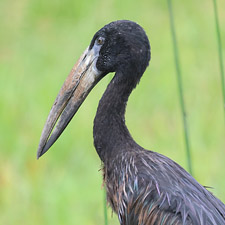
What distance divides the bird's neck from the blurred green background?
7.18 feet

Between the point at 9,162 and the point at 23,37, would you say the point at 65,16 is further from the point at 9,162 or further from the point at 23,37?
the point at 9,162

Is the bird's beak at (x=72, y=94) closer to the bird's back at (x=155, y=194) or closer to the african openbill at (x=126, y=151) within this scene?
the african openbill at (x=126, y=151)

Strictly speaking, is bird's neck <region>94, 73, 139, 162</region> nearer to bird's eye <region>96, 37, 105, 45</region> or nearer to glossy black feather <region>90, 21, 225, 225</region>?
glossy black feather <region>90, 21, 225, 225</region>

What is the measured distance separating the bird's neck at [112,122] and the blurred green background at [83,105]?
86.1 inches

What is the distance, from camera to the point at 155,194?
469cm

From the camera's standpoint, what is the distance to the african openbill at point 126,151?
4660 mm

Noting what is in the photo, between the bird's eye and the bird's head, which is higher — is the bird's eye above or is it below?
above

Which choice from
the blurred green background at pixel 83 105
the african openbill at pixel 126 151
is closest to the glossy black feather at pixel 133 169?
the african openbill at pixel 126 151

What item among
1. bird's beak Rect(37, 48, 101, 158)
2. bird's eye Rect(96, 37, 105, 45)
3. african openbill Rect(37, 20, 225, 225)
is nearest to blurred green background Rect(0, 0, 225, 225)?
bird's beak Rect(37, 48, 101, 158)

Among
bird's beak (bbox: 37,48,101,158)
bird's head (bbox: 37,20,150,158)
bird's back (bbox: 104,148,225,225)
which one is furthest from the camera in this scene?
bird's beak (bbox: 37,48,101,158)

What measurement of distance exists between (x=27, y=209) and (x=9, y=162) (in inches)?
26.8

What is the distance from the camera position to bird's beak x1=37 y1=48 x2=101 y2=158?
508cm

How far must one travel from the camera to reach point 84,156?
785cm

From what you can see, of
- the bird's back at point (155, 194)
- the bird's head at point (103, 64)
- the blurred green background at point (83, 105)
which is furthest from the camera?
the blurred green background at point (83, 105)
